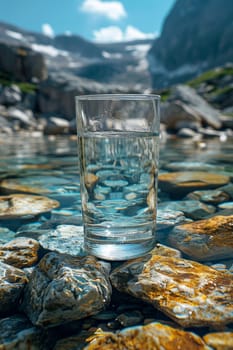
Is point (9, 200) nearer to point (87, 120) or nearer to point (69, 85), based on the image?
point (87, 120)

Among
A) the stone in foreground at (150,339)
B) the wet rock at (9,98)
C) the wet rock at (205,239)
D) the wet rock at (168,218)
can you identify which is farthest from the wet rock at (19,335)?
the wet rock at (9,98)

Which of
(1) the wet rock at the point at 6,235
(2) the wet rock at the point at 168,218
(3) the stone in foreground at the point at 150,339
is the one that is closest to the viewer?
(3) the stone in foreground at the point at 150,339

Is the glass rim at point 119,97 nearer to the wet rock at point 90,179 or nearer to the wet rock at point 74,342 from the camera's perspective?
the wet rock at point 90,179

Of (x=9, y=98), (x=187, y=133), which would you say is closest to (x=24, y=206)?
(x=187, y=133)

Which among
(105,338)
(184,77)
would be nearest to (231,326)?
(105,338)

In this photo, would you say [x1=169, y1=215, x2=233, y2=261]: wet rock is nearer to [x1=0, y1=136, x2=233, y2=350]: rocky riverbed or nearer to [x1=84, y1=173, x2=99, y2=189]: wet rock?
[x1=0, y1=136, x2=233, y2=350]: rocky riverbed

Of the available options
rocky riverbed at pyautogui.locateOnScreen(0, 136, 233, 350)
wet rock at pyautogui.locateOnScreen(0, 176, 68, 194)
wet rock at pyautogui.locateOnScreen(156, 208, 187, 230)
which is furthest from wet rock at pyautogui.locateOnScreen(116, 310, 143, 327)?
wet rock at pyautogui.locateOnScreen(0, 176, 68, 194)

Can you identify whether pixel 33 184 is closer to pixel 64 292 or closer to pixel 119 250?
pixel 119 250
